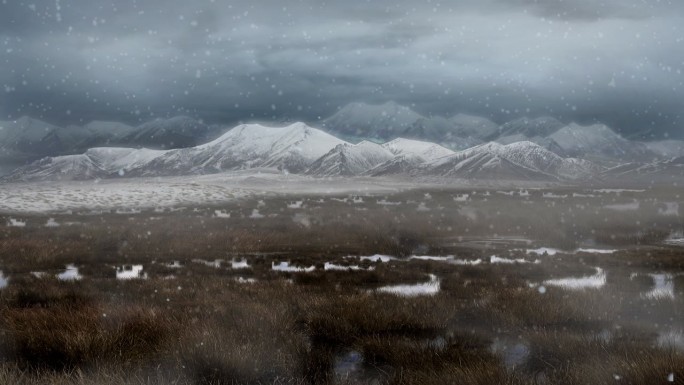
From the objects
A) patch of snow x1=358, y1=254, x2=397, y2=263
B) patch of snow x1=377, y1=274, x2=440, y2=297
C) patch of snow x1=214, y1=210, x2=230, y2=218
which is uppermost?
patch of snow x1=377, y1=274, x2=440, y2=297

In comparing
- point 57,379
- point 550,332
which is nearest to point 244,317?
point 57,379

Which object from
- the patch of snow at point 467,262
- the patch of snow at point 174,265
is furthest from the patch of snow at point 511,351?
the patch of snow at point 174,265

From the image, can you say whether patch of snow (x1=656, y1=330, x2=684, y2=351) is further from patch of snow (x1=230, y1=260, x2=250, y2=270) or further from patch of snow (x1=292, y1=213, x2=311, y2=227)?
patch of snow (x1=292, y1=213, x2=311, y2=227)

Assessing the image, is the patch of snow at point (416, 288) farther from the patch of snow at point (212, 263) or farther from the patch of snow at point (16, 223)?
the patch of snow at point (16, 223)

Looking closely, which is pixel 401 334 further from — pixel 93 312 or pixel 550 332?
pixel 93 312

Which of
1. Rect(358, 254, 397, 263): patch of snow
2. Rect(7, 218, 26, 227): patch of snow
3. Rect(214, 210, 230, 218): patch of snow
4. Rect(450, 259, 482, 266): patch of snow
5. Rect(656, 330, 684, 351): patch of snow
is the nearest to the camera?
Rect(656, 330, 684, 351): patch of snow

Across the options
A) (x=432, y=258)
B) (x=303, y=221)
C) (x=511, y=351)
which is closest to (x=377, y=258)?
(x=432, y=258)

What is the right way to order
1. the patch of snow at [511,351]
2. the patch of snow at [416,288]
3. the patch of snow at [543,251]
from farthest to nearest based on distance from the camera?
the patch of snow at [543,251] → the patch of snow at [416,288] → the patch of snow at [511,351]

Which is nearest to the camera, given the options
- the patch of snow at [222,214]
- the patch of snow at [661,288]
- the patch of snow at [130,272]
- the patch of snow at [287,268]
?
the patch of snow at [661,288]

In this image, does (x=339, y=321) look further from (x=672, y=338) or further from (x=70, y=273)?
(x=70, y=273)

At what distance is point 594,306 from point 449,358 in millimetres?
4381

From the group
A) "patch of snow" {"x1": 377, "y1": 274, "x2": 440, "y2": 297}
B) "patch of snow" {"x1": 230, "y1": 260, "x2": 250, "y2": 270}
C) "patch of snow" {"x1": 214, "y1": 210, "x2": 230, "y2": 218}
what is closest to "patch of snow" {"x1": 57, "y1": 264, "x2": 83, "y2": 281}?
"patch of snow" {"x1": 230, "y1": 260, "x2": 250, "y2": 270}

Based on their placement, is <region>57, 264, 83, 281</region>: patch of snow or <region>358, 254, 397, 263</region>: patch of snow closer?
<region>57, 264, 83, 281</region>: patch of snow

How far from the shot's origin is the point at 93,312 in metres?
7.96
